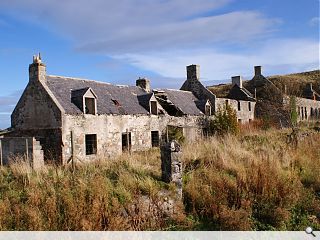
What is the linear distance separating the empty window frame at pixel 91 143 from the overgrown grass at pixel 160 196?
30.3ft

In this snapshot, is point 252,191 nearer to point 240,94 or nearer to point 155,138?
point 155,138

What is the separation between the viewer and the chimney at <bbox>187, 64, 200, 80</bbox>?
121 feet

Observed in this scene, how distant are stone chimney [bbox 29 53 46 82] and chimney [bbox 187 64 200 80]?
58.6 feet

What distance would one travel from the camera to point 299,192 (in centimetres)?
1157

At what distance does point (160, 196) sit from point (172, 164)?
1267mm

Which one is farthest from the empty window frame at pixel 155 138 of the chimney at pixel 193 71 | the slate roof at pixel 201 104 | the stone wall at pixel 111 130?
the chimney at pixel 193 71

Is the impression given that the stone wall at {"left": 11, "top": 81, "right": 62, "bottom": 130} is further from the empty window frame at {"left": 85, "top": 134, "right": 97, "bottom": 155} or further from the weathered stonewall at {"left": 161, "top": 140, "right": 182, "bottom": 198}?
the weathered stonewall at {"left": 161, "top": 140, "right": 182, "bottom": 198}

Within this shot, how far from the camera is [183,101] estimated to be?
33.2 m

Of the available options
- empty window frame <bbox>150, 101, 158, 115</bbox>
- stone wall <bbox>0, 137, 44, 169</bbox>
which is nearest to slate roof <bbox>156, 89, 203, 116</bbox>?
empty window frame <bbox>150, 101, 158, 115</bbox>

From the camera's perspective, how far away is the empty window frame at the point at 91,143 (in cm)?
2273

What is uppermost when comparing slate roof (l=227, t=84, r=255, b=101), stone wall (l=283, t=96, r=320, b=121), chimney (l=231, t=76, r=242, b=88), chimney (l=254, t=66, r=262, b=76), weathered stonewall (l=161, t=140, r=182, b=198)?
chimney (l=254, t=66, r=262, b=76)

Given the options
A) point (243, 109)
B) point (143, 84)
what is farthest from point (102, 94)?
point (243, 109)

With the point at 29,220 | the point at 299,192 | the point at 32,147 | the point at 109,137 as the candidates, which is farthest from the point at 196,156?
the point at 109,137

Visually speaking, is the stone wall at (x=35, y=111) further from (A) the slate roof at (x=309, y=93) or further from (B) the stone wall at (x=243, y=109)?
(A) the slate roof at (x=309, y=93)
